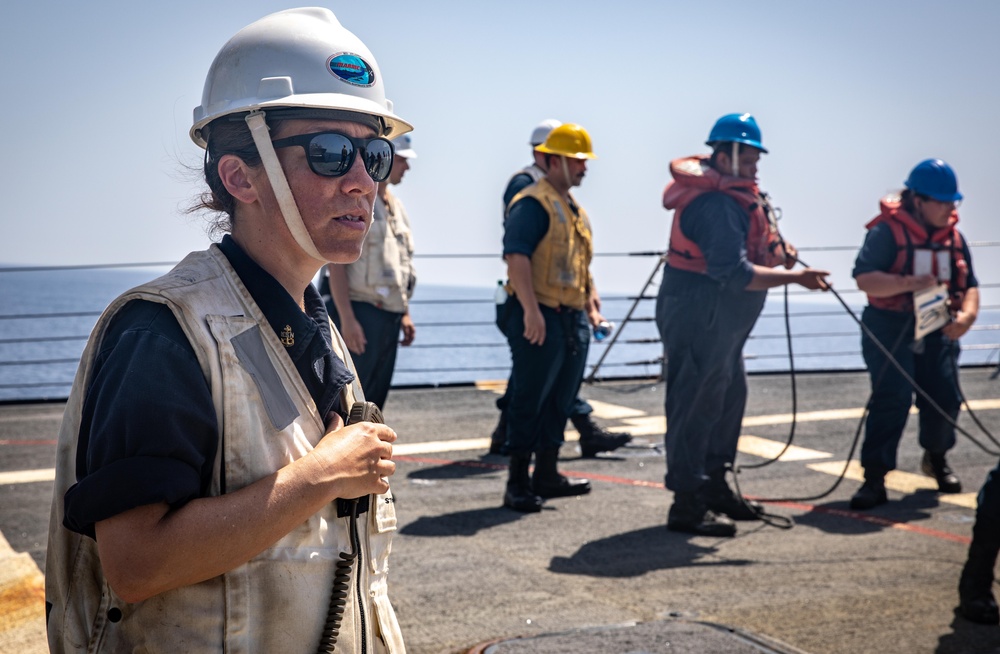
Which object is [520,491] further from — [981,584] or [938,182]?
[938,182]

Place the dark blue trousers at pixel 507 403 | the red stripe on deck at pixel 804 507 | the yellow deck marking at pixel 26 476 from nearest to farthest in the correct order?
the red stripe on deck at pixel 804 507 → the dark blue trousers at pixel 507 403 → the yellow deck marking at pixel 26 476

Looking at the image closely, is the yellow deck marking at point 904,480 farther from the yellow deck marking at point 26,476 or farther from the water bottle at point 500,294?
the yellow deck marking at point 26,476

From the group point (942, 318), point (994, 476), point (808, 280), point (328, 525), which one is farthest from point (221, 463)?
point (942, 318)

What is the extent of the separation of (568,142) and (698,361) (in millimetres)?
1540

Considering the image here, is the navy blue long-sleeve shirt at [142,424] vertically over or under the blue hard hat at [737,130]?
under

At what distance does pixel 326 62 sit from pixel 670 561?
3.83 meters

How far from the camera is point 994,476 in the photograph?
4.30 metres

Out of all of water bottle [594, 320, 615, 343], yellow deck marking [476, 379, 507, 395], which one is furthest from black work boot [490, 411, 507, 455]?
yellow deck marking [476, 379, 507, 395]

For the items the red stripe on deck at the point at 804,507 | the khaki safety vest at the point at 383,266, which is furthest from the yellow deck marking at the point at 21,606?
the red stripe on deck at the point at 804,507

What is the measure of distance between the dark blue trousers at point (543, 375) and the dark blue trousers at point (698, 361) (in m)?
0.74

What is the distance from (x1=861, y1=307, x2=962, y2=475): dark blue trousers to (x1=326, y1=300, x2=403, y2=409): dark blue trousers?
292 cm

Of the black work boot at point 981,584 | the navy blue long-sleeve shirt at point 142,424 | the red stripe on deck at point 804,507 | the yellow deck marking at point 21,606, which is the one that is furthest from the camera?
the red stripe on deck at point 804,507

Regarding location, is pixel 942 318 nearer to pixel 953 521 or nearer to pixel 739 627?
pixel 953 521

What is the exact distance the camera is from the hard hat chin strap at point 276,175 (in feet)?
5.81
